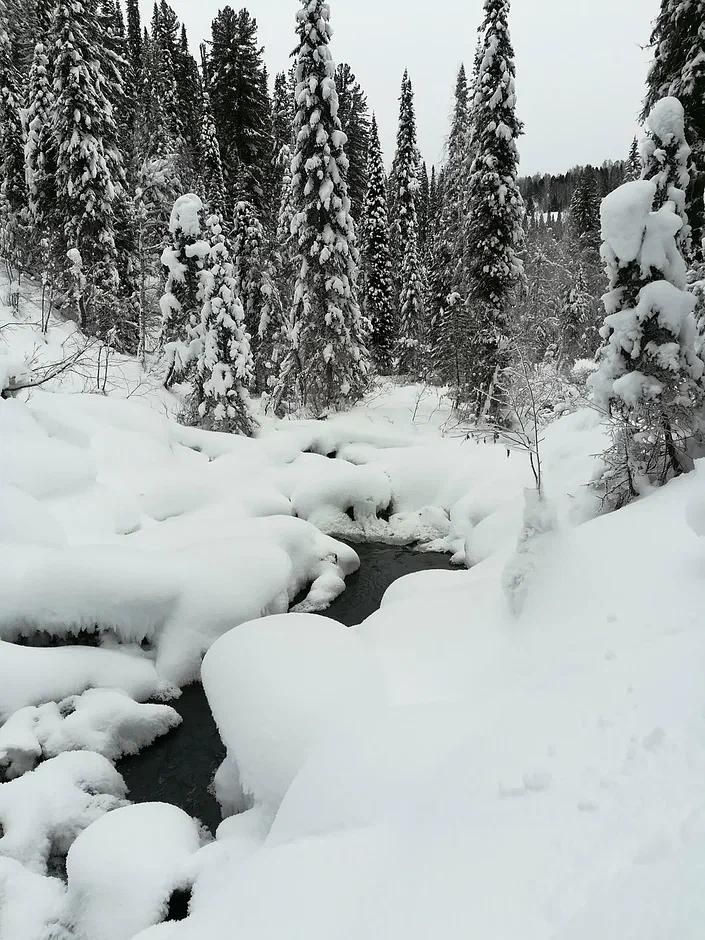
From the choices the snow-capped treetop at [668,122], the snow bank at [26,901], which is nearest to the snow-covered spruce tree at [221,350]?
the snow-capped treetop at [668,122]

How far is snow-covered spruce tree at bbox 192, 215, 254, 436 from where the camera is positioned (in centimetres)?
1503

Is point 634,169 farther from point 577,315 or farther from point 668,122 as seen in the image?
point 577,315

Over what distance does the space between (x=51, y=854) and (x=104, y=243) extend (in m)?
18.9

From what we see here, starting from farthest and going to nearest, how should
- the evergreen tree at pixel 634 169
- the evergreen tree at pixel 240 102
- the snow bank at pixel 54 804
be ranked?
1. the evergreen tree at pixel 240 102
2. the evergreen tree at pixel 634 169
3. the snow bank at pixel 54 804

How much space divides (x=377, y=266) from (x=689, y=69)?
17.9 m

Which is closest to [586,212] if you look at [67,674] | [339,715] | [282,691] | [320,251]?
[320,251]

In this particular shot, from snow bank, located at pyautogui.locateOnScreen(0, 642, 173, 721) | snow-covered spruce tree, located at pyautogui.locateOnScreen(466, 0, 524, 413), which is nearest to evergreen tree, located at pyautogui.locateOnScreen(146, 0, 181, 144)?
snow-covered spruce tree, located at pyautogui.locateOnScreen(466, 0, 524, 413)

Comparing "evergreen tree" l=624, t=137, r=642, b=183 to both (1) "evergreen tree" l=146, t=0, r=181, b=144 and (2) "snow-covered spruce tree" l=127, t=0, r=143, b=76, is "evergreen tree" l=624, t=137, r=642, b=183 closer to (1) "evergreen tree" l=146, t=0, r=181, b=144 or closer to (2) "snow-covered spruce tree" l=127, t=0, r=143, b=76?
(1) "evergreen tree" l=146, t=0, r=181, b=144

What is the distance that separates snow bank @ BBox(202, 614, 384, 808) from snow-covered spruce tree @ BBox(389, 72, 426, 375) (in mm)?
23847

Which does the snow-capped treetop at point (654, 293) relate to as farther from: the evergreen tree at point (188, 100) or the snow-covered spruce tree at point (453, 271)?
the evergreen tree at point (188, 100)

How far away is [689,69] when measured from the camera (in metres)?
11.0

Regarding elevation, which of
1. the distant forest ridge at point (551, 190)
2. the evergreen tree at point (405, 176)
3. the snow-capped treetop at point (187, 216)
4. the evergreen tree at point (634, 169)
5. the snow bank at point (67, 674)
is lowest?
the snow bank at point (67, 674)

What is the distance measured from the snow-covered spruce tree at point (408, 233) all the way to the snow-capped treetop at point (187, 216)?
15032 millimetres

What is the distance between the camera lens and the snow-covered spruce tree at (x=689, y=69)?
35.4 ft
